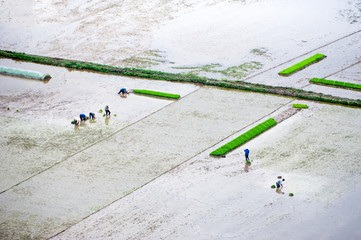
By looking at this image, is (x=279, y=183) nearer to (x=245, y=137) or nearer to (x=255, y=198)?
(x=255, y=198)

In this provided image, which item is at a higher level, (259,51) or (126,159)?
(259,51)

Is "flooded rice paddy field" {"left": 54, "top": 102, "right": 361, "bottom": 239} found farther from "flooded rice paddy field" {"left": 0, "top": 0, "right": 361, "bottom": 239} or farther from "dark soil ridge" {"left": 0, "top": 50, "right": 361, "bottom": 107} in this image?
"dark soil ridge" {"left": 0, "top": 50, "right": 361, "bottom": 107}

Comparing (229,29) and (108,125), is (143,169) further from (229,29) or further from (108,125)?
(229,29)

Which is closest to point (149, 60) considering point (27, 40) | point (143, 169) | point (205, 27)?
point (205, 27)

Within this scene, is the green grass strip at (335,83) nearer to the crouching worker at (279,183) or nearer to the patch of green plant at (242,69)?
the patch of green plant at (242,69)

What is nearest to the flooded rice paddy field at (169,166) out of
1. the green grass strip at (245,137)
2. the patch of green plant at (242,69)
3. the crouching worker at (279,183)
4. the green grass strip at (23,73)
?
the crouching worker at (279,183)

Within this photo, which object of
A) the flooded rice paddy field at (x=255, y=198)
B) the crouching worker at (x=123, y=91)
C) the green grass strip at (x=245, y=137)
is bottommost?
the flooded rice paddy field at (x=255, y=198)

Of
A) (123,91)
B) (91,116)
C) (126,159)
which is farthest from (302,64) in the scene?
(126,159)
